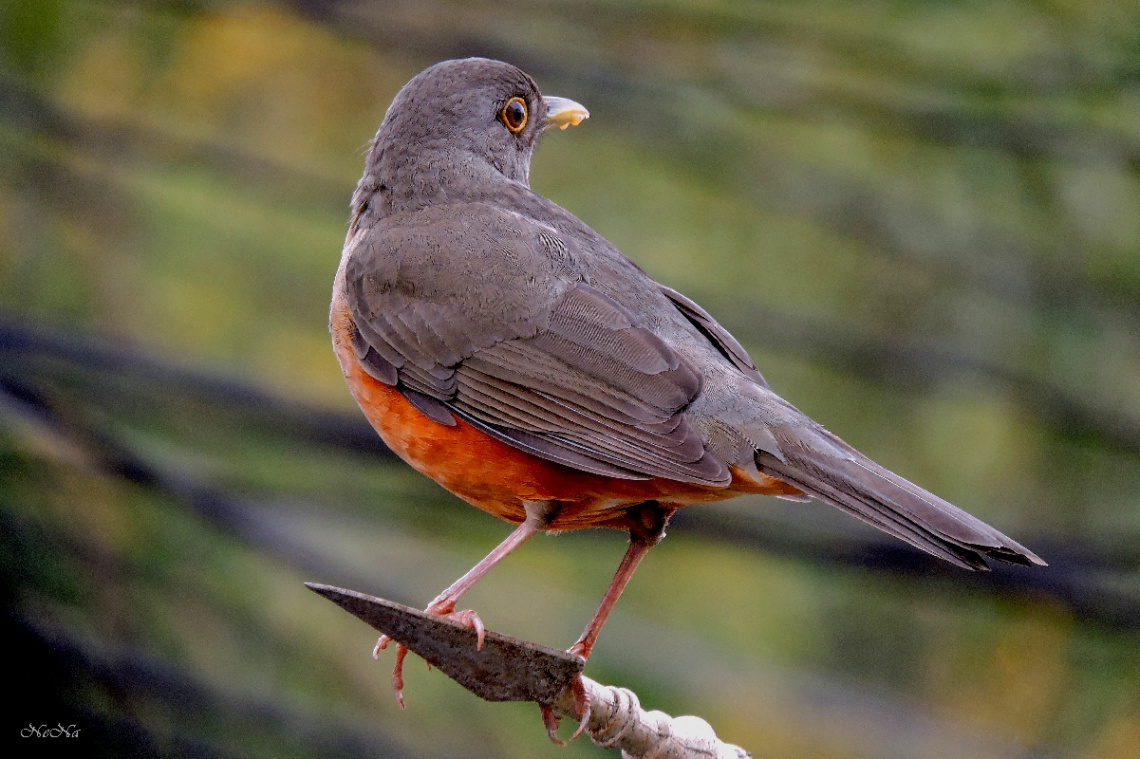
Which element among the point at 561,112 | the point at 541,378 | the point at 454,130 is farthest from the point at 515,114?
the point at 541,378

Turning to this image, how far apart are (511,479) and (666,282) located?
11.9ft

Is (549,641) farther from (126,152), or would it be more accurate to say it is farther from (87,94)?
(87,94)

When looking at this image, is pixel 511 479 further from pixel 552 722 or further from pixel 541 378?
pixel 552 722

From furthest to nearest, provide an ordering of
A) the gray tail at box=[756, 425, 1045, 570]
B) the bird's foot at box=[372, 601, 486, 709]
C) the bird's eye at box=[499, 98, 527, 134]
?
1. the bird's eye at box=[499, 98, 527, 134]
2. the bird's foot at box=[372, 601, 486, 709]
3. the gray tail at box=[756, 425, 1045, 570]

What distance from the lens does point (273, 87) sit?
7984 mm

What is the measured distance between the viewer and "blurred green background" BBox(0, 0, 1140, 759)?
4879 mm

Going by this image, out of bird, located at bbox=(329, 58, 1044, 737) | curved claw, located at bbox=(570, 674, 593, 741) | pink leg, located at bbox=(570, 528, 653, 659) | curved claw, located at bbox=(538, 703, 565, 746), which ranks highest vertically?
bird, located at bbox=(329, 58, 1044, 737)

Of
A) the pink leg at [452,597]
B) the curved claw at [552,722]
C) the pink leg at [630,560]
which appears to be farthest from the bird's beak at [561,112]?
the curved claw at [552,722]

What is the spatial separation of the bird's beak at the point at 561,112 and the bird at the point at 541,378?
41cm

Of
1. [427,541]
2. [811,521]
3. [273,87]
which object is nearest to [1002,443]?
[811,521]

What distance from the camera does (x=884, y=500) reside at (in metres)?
2.82

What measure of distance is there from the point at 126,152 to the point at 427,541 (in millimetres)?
2651

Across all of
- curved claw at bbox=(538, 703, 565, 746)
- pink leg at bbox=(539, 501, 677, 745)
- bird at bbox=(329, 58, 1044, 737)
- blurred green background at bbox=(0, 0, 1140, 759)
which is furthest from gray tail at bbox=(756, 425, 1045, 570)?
blurred green background at bbox=(0, 0, 1140, 759)

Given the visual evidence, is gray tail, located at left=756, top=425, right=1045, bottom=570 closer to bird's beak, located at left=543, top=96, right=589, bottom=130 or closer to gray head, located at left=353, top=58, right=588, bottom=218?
gray head, located at left=353, top=58, right=588, bottom=218
